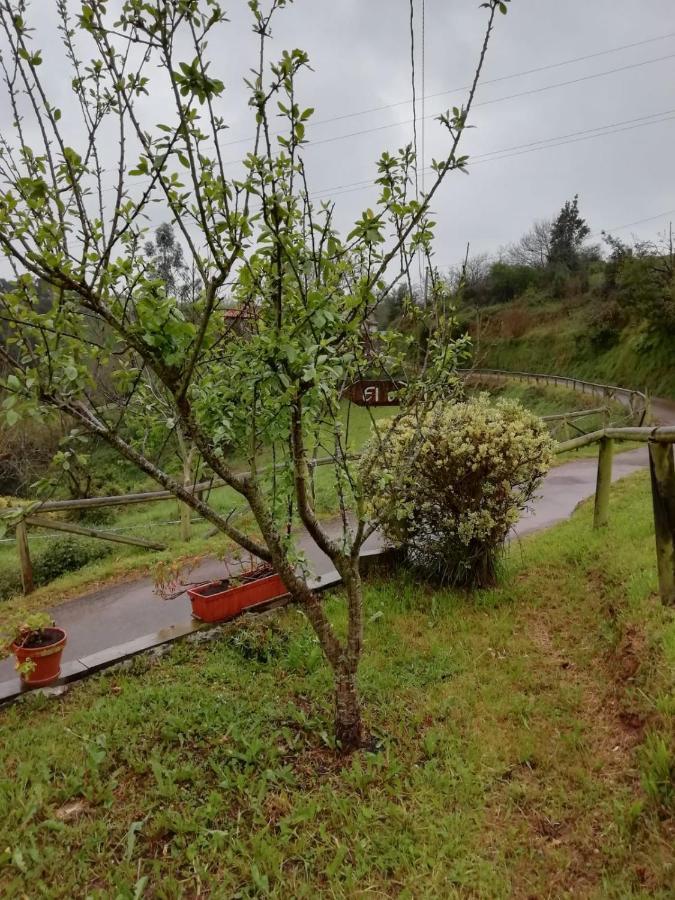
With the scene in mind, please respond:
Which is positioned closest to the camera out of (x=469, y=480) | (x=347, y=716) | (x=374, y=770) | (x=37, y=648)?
(x=374, y=770)

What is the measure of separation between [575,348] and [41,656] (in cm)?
3143

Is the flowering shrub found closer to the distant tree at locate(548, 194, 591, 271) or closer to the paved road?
the paved road

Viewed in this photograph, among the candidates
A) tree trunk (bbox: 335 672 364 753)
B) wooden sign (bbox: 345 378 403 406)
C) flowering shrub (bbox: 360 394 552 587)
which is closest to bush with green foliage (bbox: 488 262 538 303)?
flowering shrub (bbox: 360 394 552 587)

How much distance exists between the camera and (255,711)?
306 centimetres

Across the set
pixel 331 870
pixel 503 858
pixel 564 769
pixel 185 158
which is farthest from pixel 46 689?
→ pixel 185 158

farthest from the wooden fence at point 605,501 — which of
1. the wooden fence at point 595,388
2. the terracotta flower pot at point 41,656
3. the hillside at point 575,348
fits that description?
the hillside at point 575,348

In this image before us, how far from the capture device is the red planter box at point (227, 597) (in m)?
4.07

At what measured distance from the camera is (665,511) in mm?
3242

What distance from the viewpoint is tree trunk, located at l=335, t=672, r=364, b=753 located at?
2789 mm

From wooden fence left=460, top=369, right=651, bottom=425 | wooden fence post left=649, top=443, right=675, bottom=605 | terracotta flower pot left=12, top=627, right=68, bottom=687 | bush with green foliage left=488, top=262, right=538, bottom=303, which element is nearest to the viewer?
wooden fence post left=649, top=443, right=675, bottom=605

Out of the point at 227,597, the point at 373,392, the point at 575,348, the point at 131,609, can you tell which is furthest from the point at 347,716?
the point at 575,348

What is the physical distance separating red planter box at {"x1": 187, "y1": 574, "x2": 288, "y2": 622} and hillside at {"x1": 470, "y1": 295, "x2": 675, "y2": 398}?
61.0 feet

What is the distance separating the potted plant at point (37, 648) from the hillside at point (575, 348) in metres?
19.8

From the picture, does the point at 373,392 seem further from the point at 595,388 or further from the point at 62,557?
the point at 595,388
